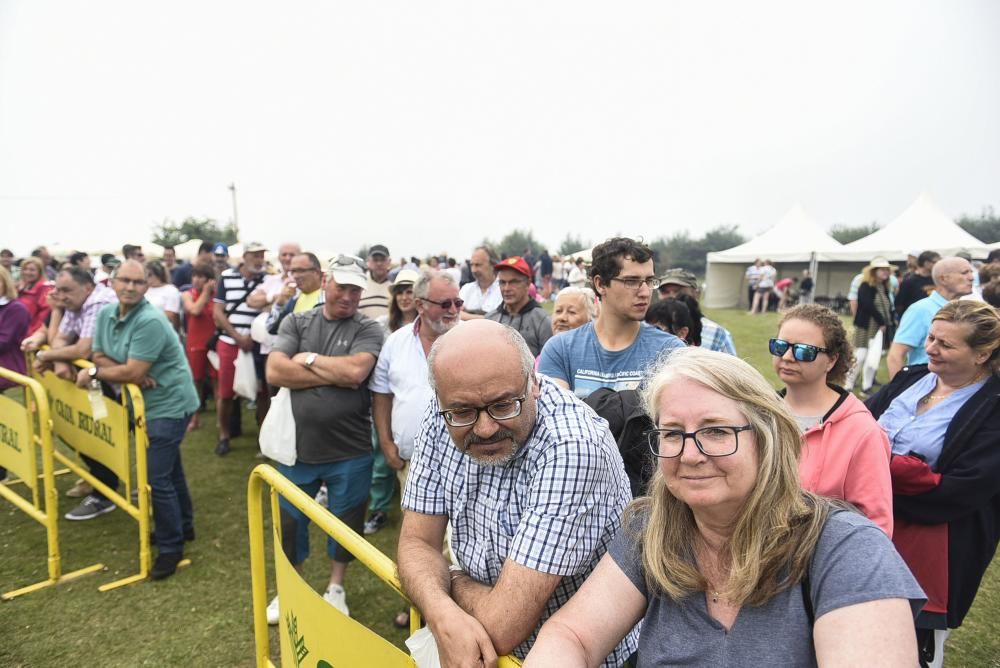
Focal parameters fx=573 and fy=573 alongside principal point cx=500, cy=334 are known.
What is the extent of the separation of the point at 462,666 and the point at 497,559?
0.35 metres

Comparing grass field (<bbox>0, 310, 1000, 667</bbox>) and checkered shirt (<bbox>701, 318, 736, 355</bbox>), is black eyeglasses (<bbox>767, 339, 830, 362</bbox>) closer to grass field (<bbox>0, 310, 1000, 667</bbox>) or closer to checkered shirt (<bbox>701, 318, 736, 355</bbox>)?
checkered shirt (<bbox>701, 318, 736, 355</bbox>)

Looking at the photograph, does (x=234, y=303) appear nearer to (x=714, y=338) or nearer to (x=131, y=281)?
(x=131, y=281)

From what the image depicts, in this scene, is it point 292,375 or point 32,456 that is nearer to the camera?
point 292,375

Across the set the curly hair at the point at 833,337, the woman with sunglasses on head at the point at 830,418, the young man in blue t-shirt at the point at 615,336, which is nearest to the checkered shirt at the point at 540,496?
the woman with sunglasses on head at the point at 830,418

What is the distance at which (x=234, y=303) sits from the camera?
6438mm

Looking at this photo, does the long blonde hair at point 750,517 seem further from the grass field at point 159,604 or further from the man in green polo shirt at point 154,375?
the man in green polo shirt at point 154,375

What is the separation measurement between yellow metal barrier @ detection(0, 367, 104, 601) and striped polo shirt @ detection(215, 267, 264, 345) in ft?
7.21

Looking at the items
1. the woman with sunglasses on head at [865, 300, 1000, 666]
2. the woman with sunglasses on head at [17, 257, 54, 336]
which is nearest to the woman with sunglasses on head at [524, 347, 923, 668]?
the woman with sunglasses on head at [865, 300, 1000, 666]

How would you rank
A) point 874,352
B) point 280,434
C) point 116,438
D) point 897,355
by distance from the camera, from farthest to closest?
1. point 874,352
2. point 897,355
3. point 116,438
4. point 280,434

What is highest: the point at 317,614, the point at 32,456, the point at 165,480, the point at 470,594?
the point at 470,594

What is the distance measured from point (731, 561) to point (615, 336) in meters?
1.69

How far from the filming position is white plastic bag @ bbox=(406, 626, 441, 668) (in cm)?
155

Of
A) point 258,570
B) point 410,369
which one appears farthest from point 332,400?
point 258,570

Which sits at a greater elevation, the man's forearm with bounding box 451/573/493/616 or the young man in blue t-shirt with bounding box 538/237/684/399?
the young man in blue t-shirt with bounding box 538/237/684/399
